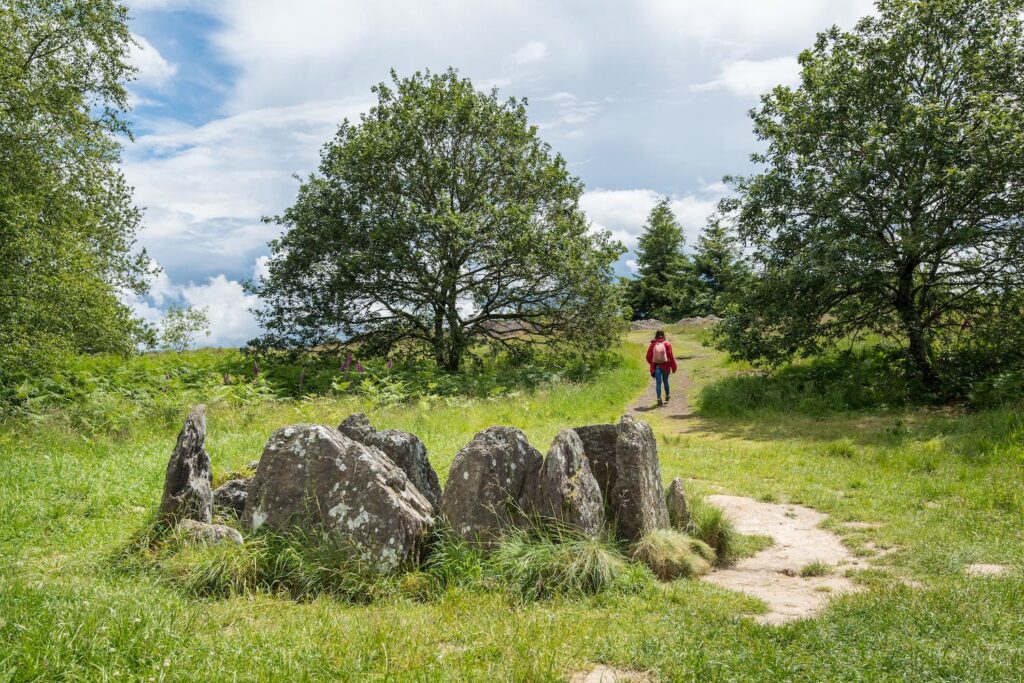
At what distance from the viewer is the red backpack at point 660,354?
21359 millimetres

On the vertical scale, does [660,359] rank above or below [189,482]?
above

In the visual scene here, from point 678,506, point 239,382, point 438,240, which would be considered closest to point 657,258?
point 438,240

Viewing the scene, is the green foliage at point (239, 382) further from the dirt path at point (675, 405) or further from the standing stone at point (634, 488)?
the standing stone at point (634, 488)

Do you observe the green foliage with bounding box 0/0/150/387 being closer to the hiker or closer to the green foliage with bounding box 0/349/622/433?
the green foliage with bounding box 0/349/622/433

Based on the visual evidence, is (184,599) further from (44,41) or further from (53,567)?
(44,41)

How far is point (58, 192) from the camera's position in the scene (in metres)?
22.7

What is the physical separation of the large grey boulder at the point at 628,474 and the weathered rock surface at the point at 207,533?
373 cm

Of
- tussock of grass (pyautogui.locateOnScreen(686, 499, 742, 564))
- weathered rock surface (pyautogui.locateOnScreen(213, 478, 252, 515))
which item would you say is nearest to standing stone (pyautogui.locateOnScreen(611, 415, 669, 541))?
tussock of grass (pyautogui.locateOnScreen(686, 499, 742, 564))

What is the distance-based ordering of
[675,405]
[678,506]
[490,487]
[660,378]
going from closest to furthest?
1. [490,487]
2. [678,506]
3. [675,405]
4. [660,378]

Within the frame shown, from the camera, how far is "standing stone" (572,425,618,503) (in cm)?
776

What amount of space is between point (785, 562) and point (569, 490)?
272 cm

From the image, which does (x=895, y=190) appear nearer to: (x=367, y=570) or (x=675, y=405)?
(x=675, y=405)

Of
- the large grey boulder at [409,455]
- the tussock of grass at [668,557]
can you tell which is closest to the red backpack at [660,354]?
the tussock of grass at [668,557]

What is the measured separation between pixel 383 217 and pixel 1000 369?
19263mm
